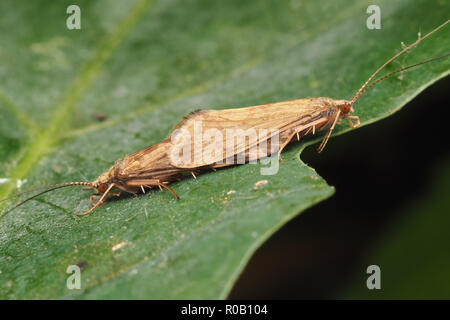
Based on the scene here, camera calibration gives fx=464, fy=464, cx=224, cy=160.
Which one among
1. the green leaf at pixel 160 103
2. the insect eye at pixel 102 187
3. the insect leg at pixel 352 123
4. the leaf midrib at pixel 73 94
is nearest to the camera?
the green leaf at pixel 160 103

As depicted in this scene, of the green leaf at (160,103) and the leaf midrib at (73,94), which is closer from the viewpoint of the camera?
the green leaf at (160,103)

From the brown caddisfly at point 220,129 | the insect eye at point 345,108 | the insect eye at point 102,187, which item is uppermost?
the insect eye at point 345,108

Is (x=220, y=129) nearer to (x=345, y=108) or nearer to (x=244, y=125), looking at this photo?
(x=244, y=125)

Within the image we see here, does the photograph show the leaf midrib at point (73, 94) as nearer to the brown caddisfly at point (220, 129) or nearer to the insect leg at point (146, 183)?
the brown caddisfly at point (220, 129)

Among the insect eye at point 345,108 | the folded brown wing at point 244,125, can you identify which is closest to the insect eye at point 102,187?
the folded brown wing at point 244,125

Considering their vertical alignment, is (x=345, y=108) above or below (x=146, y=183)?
above

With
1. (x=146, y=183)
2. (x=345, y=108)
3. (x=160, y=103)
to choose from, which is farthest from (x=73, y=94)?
(x=345, y=108)
